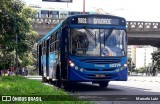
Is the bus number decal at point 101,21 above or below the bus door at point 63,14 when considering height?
above

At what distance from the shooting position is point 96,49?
16.1 metres

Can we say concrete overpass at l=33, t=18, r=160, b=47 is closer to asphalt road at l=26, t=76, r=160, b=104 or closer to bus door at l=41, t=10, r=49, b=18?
bus door at l=41, t=10, r=49, b=18

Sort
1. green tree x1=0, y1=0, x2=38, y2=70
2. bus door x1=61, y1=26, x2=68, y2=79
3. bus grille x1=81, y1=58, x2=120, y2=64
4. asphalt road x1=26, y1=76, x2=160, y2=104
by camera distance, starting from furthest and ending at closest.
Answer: green tree x1=0, y1=0, x2=38, y2=70, bus door x1=61, y1=26, x2=68, y2=79, bus grille x1=81, y1=58, x2=120, y2=64, asphalt road x1=26, y1=76, x2=160, y2=104

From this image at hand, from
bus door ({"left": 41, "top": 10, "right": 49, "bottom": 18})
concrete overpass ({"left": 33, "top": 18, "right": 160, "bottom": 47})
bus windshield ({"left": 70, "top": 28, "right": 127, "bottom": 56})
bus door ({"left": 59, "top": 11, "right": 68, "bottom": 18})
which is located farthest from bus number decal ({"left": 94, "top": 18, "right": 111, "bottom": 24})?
bus door ({"left": 41, "top": 10, "right": 49, "bottom": 18})

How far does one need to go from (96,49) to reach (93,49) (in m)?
0.13

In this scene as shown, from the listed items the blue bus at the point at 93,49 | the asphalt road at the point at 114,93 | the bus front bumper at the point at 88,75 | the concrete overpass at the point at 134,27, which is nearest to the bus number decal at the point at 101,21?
the blue bus at the point at 93,49

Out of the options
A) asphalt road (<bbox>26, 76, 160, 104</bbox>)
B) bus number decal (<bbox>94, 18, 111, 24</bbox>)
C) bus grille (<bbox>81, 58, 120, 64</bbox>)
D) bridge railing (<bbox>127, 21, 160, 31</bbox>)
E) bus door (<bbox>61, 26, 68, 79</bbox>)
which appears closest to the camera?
asphalt road (<bbox>26, 76, 160, 104</bbox>)

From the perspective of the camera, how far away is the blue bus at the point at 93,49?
52.5 ft

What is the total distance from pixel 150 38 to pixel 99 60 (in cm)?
4339

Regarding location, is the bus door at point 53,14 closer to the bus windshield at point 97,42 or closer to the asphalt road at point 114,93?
the asphalt road at point 114,93

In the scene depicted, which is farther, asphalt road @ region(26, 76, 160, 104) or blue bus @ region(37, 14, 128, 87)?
blue bus @ region(37, 14, 128, 87)

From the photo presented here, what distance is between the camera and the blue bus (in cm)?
1602

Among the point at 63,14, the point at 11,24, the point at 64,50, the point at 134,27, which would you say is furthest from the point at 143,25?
the point at 64,50

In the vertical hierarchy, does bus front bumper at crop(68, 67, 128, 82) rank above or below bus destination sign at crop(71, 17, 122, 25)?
below
